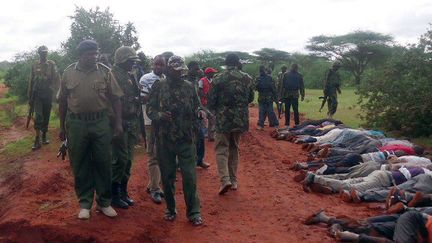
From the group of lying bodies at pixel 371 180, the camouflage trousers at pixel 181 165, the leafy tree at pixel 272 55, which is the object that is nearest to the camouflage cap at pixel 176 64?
the camouflage trousers at pixel 181 165

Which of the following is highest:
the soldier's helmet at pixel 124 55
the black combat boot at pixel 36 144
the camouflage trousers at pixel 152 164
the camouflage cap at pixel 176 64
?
the soldier's helmet at pixel 124 55

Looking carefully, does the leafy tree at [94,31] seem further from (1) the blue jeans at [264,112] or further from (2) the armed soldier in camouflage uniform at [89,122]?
(2) the armed soldier in camouflage uniform at [89,122]

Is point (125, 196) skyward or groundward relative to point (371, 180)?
skyward

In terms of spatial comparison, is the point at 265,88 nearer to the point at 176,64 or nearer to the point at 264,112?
the point at 264,112

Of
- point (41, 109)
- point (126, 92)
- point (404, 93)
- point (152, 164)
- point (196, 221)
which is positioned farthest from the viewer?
→ point (404, 93)

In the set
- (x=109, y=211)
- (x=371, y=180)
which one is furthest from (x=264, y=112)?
(x=109, y=211)

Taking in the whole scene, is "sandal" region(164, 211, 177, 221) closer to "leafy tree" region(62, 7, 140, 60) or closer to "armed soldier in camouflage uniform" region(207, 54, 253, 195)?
"armed soldier in camouflage uniform" region(207, 54, 253, 195)

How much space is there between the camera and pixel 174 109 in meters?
5.34

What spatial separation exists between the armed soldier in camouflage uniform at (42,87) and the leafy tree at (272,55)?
1614 inches

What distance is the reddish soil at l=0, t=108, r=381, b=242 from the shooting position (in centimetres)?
502

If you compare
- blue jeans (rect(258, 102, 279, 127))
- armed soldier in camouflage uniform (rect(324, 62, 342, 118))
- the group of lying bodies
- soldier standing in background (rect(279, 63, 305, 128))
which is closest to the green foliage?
armed soldier in camouflage uniform (rect(324, 62, 342, 118))

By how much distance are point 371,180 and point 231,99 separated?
2.40 metres

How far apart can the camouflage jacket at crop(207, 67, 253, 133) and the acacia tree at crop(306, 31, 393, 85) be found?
34.6 m

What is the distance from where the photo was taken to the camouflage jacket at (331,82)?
540 inches
